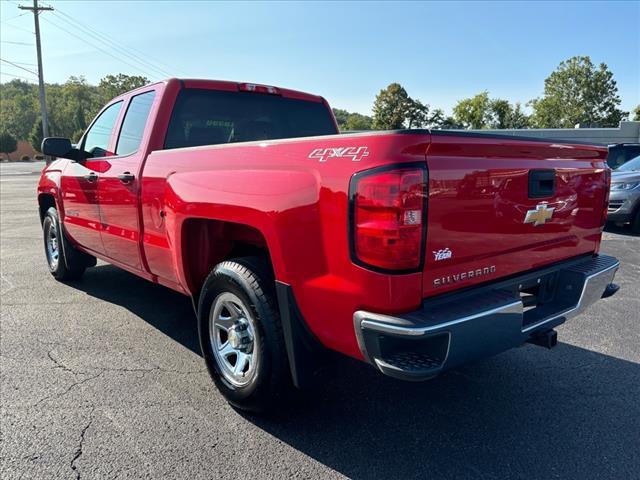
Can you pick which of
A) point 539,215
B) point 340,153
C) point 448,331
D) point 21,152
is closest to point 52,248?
point 340,153

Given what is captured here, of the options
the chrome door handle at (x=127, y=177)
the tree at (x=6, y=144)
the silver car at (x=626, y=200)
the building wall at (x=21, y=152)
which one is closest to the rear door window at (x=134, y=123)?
the chrome door handle at (x=127, y=177)

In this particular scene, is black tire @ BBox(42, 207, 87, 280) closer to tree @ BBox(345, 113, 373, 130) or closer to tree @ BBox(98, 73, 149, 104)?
tree @ BBox(345, 113, 373, 130)

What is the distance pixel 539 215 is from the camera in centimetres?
260

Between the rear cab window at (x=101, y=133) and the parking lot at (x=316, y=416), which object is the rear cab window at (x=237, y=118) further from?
the parking lot at (x=316, y=416)

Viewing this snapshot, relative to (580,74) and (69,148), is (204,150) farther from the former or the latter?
(580,74)

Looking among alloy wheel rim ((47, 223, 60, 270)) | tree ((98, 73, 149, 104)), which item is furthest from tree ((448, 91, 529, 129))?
alloy wheel rim ((47, 223, 60, 270))

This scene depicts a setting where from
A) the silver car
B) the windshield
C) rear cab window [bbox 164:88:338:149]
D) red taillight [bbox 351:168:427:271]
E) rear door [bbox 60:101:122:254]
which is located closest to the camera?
red taillight [bbox 351:168:427:271]

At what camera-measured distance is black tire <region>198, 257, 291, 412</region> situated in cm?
257

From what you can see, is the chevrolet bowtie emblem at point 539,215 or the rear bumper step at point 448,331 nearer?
the rear bumper step at point 448,331

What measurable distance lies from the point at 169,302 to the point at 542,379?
3.60m

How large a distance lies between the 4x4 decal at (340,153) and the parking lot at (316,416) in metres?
1.40

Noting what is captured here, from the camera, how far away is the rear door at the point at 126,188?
3.71 meters

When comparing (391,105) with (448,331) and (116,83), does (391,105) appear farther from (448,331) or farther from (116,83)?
(448,331)

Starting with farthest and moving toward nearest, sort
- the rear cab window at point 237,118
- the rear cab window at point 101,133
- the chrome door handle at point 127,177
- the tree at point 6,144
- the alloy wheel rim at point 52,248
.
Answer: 1. the tree at point 6,144
2. the alloy wheel rim at point 52,248
3. the rear cab window at point 101,133
4. the rear cab window at point 237,118
5. the chrome door handle at point 127,177
